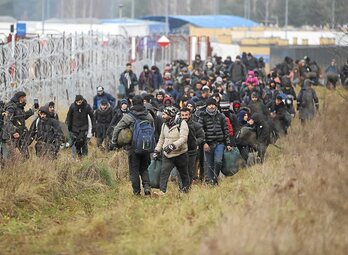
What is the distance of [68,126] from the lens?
2144cm

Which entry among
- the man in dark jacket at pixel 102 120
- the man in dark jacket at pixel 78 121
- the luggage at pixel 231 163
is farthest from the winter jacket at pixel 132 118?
the man in dark jacket at pixel 102 120

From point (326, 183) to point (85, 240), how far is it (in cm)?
293

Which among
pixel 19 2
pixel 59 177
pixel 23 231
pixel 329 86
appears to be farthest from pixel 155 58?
pixel 23 231

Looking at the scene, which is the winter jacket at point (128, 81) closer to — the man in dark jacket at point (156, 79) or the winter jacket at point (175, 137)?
the man in dark jacket at point (156, 79)

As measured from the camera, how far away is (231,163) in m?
18.5

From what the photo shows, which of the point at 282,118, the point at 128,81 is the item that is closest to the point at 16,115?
the point at 282,118

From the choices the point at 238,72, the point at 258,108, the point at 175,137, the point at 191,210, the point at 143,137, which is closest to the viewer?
the point at 191,210

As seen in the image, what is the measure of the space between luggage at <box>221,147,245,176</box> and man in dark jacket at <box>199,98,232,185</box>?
11 cm

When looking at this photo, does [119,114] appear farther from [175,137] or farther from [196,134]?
[175,137]

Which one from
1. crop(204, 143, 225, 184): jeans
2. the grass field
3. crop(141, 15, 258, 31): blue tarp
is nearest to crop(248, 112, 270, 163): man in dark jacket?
the grass field

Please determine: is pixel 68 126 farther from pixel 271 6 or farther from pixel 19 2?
pixel 271 6

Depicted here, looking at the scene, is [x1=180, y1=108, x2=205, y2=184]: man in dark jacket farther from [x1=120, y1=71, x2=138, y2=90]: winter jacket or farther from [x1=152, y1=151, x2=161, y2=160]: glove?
[x1=120, y1=71, x2=138, y2=90]: winter jacket

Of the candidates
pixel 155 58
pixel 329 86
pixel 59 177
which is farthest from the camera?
pixel 155 58

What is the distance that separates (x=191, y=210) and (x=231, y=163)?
16.5ft
